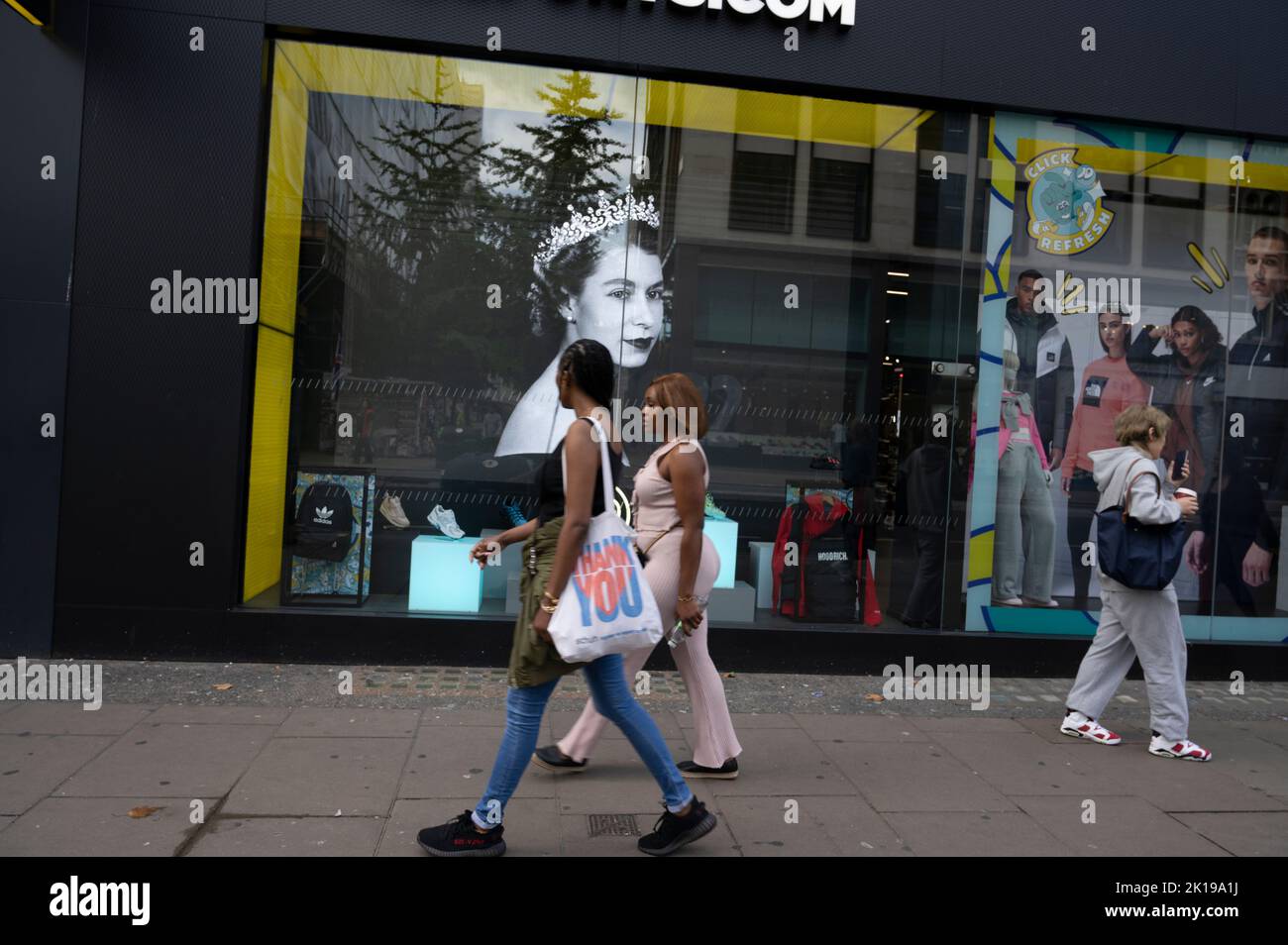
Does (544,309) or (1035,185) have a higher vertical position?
(1035,185)

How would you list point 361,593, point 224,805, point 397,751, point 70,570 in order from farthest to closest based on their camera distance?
point 361,593, point 70,570, point 397,751, point 224,805

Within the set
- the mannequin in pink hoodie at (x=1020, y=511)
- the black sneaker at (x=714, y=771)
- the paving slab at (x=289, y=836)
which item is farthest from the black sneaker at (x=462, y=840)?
the mannequin in pink hoodie at (x=1020, y=511)

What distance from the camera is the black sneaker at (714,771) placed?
4.97 meters

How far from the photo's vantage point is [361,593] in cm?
726

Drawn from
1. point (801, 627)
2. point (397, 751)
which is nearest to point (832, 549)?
point (801, 627)

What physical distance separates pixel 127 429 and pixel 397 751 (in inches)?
118

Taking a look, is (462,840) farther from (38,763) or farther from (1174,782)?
(1174,782)

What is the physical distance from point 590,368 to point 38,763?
319 cm

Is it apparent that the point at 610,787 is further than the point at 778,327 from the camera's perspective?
No

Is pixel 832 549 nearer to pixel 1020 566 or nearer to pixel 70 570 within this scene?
pixel 1020 566

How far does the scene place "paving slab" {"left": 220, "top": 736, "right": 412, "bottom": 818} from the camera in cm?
438

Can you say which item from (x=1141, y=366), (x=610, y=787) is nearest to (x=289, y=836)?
(x=610, y=787)

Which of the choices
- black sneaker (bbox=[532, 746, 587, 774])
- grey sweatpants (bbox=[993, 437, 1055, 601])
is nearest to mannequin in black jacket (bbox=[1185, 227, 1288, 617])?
grey sweatpants (bbox=[993, 437, 1055, 601])

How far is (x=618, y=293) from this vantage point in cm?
774
